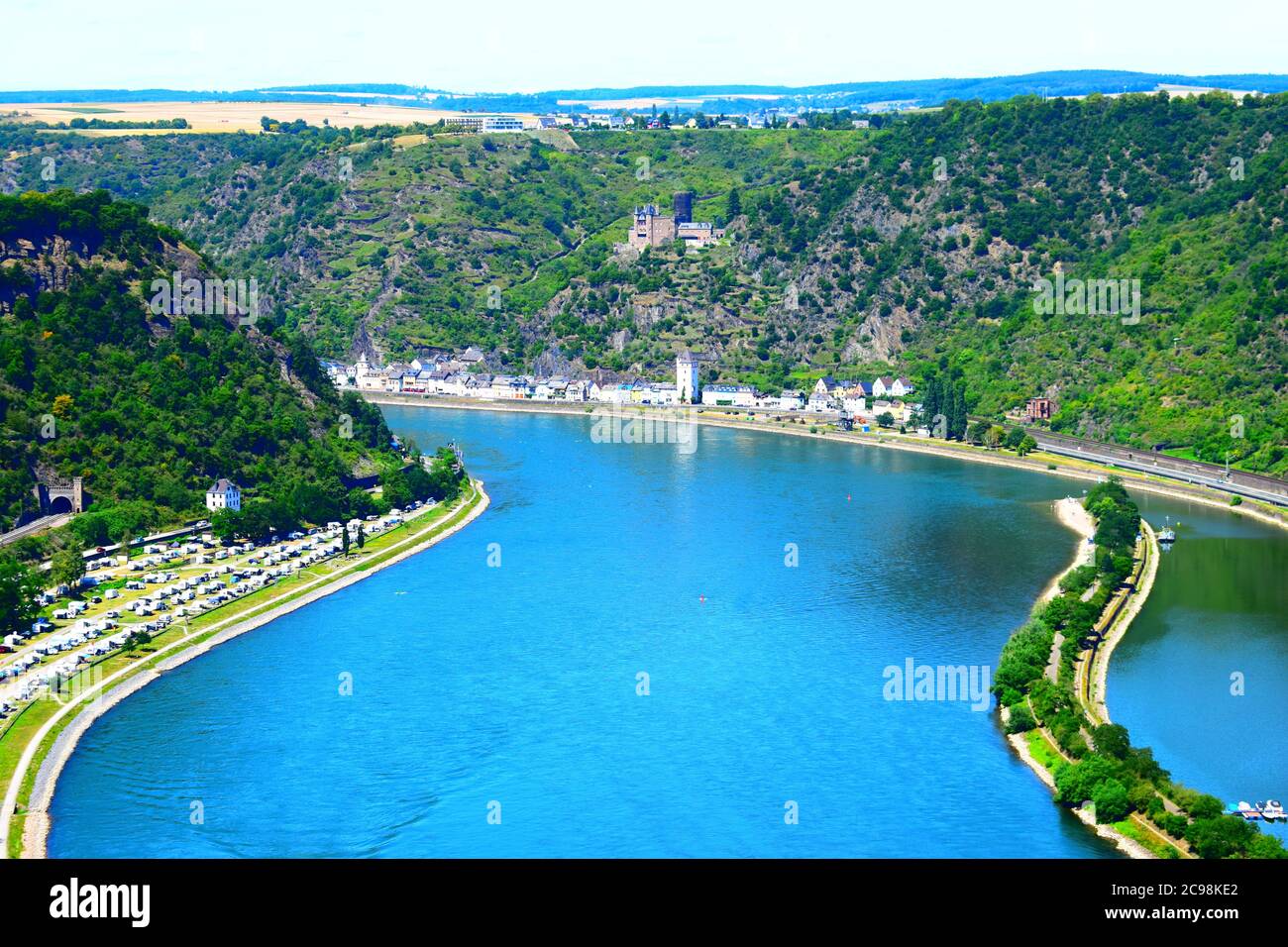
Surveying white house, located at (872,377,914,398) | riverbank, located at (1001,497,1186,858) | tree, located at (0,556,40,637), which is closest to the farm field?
white house, located at (872,377,914,398)

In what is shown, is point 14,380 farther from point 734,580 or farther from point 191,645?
point 734,580

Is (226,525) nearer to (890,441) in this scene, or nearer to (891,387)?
(890,441)

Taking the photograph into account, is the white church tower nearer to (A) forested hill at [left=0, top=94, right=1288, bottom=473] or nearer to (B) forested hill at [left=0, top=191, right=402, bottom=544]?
(A) forested hill at [left=0, top=94, right=1288, bottom=473]

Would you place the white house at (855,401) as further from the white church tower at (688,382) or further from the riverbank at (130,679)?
the riverbank at (130,679)

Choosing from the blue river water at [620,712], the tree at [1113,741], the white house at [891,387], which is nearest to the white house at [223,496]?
the blue river water at [620,712]

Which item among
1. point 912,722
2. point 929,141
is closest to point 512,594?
point 912,722
